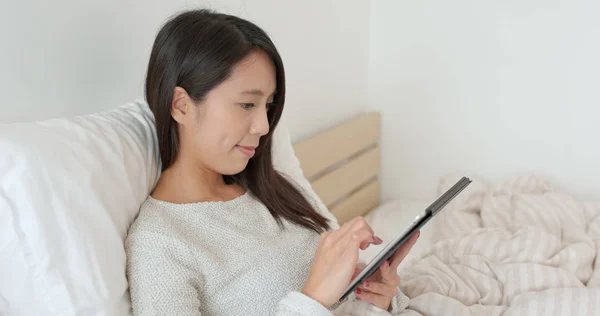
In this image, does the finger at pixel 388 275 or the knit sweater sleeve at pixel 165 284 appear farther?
the finger at pixel 388 275

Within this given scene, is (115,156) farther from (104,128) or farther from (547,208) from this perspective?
(547,208)

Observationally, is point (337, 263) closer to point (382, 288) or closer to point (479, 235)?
point (382, 288)

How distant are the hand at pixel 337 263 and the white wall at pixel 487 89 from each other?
143 cm

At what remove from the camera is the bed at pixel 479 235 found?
4.22ft

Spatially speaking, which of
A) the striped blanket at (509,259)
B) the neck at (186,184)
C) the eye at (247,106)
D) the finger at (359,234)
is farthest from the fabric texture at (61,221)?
the striped blanket at (509,259)

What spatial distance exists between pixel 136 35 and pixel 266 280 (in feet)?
1.91

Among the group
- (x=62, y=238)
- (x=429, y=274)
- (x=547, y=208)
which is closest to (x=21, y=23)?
(x=62, y=238)

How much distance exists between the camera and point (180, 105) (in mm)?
1067

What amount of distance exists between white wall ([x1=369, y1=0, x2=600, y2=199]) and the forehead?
133 centimetres

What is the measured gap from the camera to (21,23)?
3.45ft

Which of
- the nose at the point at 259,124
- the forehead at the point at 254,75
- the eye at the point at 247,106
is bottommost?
the nose at the point at 259,124

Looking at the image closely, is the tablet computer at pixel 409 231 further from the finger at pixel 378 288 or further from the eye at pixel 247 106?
the eye at pixel 247 106

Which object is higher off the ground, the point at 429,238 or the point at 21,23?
the point at 21,23

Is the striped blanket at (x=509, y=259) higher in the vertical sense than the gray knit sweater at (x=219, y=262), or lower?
lower
